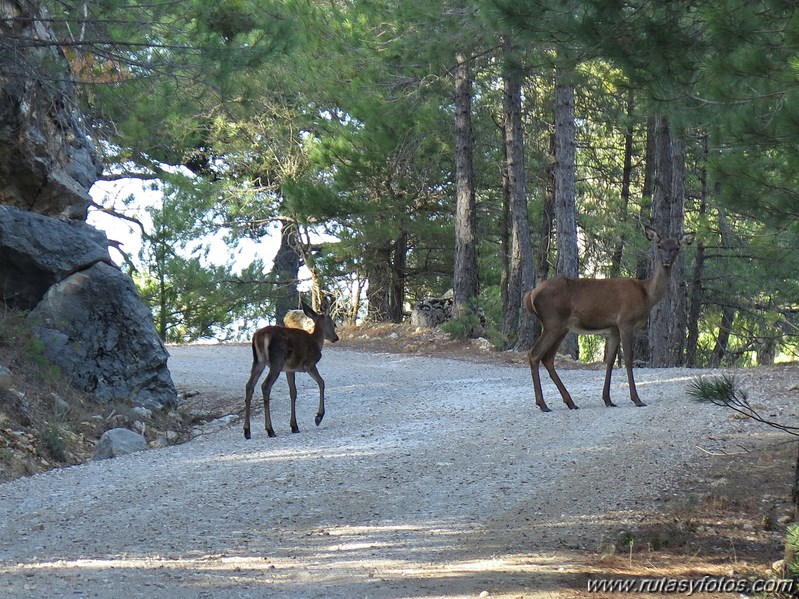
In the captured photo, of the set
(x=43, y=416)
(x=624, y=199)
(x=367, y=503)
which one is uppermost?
(x=624, y=199)

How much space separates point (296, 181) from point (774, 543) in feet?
72.8

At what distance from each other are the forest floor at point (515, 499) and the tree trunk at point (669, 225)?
7.45 m

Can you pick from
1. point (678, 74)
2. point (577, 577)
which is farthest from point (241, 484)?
point (678, 74)

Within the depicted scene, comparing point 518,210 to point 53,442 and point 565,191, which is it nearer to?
point 565,191

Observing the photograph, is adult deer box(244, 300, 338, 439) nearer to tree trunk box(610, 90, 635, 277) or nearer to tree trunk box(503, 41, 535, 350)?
tree trunk box(503, 41, 535, 350)

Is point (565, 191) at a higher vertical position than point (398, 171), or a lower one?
lower

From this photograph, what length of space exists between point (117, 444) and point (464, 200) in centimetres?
1469

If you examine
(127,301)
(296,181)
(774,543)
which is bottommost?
(774,543)

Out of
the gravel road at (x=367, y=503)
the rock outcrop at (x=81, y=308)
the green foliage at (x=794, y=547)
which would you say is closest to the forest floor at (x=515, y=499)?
the gravel road at (x=367, y=503)

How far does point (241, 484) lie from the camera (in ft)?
30.2

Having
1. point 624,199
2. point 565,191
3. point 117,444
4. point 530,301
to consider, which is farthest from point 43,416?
Result: point 624,199

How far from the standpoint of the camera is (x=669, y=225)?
856 inches

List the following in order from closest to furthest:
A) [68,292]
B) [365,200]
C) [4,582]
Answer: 1. [4,582]
2. [68,292]
3. [365,200]

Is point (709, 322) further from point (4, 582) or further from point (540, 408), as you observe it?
point (4, 582)
